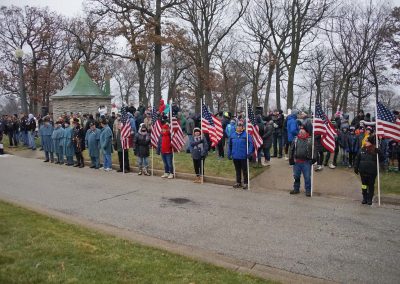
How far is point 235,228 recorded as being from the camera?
761 cm

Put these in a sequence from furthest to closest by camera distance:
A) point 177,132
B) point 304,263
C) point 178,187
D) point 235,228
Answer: point 177,132 < point 178,187 < point 235,228 < point 304,263

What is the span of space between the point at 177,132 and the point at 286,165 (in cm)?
425

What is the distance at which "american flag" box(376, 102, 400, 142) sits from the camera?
398 inches

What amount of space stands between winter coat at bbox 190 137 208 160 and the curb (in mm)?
5233

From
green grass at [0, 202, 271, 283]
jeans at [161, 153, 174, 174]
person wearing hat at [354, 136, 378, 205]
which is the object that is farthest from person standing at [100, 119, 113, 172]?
person wearing hat at [354, 136, 378, 205]

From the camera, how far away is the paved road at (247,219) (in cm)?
605

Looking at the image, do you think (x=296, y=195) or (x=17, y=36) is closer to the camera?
(x=296, y=195)

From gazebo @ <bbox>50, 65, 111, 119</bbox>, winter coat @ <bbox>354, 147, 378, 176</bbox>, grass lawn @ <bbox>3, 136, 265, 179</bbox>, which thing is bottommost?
grass lawn @ <bbox>3, 136, 265, 179</bbox>

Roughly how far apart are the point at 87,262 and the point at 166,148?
8.28 meters

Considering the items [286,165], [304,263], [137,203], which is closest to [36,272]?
[304,263]

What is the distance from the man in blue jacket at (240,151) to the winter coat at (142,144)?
347cm

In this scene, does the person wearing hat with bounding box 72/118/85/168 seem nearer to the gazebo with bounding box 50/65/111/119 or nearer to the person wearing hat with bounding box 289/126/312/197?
the person wearing hat with bounding box 289/126/312/197

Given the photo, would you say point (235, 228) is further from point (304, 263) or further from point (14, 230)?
point (14, 230)

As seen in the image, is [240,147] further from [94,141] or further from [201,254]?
[94,141]
